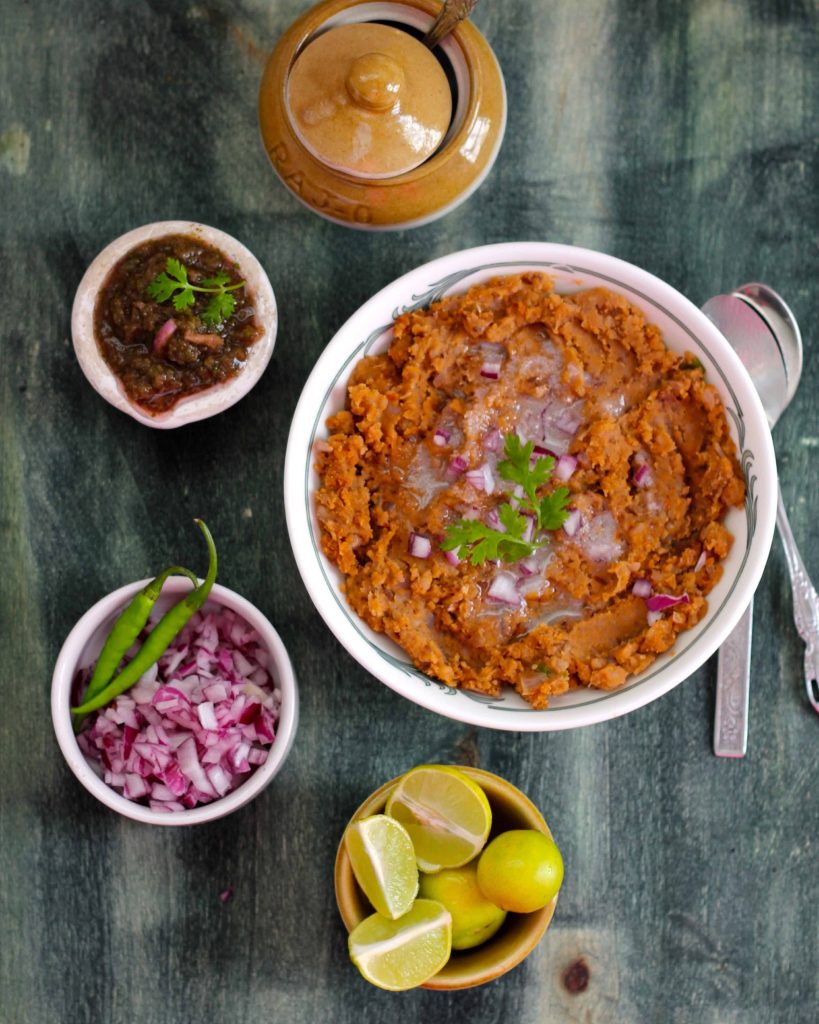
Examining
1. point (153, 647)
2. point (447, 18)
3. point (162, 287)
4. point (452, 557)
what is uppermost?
point (447, 18)

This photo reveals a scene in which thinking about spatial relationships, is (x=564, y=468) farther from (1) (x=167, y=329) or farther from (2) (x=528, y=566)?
(1) (x=167, y=329)

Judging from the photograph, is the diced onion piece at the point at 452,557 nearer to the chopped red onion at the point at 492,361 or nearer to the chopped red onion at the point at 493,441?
the chopped red onion at the point at 493,441

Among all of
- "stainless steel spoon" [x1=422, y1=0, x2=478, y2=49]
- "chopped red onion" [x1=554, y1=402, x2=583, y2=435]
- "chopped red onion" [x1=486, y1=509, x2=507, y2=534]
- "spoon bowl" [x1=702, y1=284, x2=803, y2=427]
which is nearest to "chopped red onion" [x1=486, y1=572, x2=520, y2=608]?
"chopped red onion" [x1=486, y1=509, x2=507, y2=534]

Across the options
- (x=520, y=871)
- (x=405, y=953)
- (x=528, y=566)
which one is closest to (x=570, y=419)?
(x=528, y=566)

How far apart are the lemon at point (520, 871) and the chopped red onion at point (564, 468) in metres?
0.80

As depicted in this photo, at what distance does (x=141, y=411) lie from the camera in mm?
2643

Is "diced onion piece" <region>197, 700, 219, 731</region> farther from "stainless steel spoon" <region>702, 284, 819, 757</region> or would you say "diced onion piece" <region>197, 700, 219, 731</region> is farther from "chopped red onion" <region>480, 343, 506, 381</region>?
"stainless steel spoon" <region>702, 284, 819, 757</region>

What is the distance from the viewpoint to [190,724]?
2652mm

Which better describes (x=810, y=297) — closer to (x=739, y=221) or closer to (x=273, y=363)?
(x=739, y=221)

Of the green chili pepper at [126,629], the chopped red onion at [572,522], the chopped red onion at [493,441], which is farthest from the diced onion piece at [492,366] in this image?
the green chili pepper at [126,629]

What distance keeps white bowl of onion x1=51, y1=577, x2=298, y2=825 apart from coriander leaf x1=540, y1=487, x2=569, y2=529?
27.3 inches

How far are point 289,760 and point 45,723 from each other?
0.63 metres

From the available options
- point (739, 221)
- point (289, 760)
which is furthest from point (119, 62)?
point (289, 760)

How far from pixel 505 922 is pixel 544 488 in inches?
41.1
